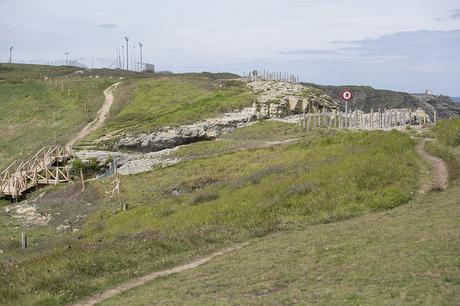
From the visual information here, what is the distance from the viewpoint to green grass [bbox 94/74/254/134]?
7262cm

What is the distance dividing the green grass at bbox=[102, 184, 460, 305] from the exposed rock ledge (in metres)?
43.8

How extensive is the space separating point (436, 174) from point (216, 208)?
38.7 ft

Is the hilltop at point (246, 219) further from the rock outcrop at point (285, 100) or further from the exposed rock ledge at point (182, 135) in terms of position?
the rock outcrop at point (285, 100)

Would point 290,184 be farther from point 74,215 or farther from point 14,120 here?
point 14,120

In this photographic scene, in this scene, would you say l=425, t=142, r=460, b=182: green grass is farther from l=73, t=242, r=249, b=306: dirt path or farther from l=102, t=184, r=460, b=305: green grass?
l=73, t=242, r=249, b=306: dirt path

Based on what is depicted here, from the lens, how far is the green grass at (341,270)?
1252 cm

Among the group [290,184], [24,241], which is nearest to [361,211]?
A: [290,184]

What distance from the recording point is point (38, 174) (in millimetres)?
57406

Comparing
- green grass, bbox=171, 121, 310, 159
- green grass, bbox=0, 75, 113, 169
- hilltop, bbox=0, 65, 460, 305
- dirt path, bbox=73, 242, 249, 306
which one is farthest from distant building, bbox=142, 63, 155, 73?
dirt path, bbox=73, 242, 249, 306

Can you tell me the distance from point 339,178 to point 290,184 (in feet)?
9.04

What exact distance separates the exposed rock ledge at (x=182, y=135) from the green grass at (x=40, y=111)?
12546mm

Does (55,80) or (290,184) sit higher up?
(55,80)

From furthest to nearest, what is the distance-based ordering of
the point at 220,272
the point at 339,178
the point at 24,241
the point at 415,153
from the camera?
the point at 415,153, the point at 24,241, the point at 339,178, the point at 220,272

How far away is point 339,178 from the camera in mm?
29609
